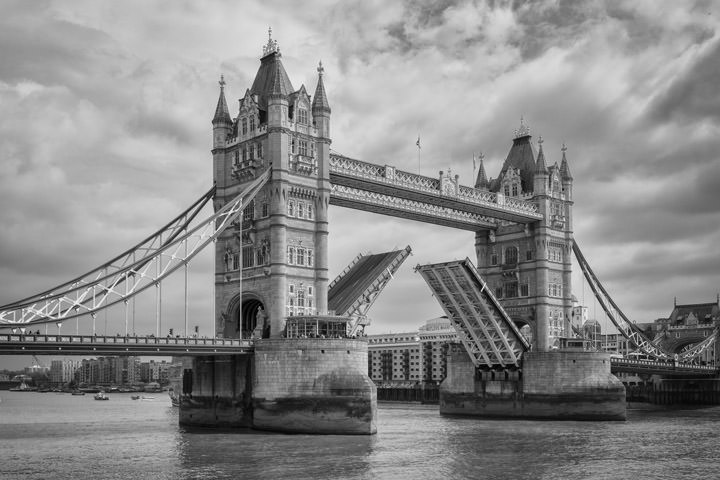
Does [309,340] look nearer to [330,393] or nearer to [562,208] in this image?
[330,393]

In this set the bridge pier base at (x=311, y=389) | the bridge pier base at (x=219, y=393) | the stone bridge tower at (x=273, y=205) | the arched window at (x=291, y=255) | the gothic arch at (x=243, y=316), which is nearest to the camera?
the bridge pier base at (x=311, y=389)

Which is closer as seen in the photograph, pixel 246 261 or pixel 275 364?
pixel 275 364

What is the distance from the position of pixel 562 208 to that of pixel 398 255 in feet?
78.1

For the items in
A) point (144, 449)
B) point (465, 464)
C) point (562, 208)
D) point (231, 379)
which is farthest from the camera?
point (562, 208)

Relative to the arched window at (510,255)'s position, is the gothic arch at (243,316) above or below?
below

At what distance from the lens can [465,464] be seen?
42312 mm

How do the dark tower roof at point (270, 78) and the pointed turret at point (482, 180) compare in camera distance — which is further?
the pointed turret at point (482, 180)

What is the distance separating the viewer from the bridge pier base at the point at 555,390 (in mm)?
70312

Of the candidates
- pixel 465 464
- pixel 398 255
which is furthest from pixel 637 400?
pixel 465 464

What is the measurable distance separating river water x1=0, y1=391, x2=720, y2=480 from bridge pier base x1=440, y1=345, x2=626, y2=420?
23.1 feet

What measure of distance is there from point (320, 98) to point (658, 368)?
4424 centimetres

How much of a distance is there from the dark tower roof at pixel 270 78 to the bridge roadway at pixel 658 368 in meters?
Answer: 38.4

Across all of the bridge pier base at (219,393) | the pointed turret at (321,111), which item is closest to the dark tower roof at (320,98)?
the pointed turret at (321,111)

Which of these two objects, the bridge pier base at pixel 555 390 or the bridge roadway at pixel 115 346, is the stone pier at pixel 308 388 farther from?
the bridge pier base at pixel 555 390
